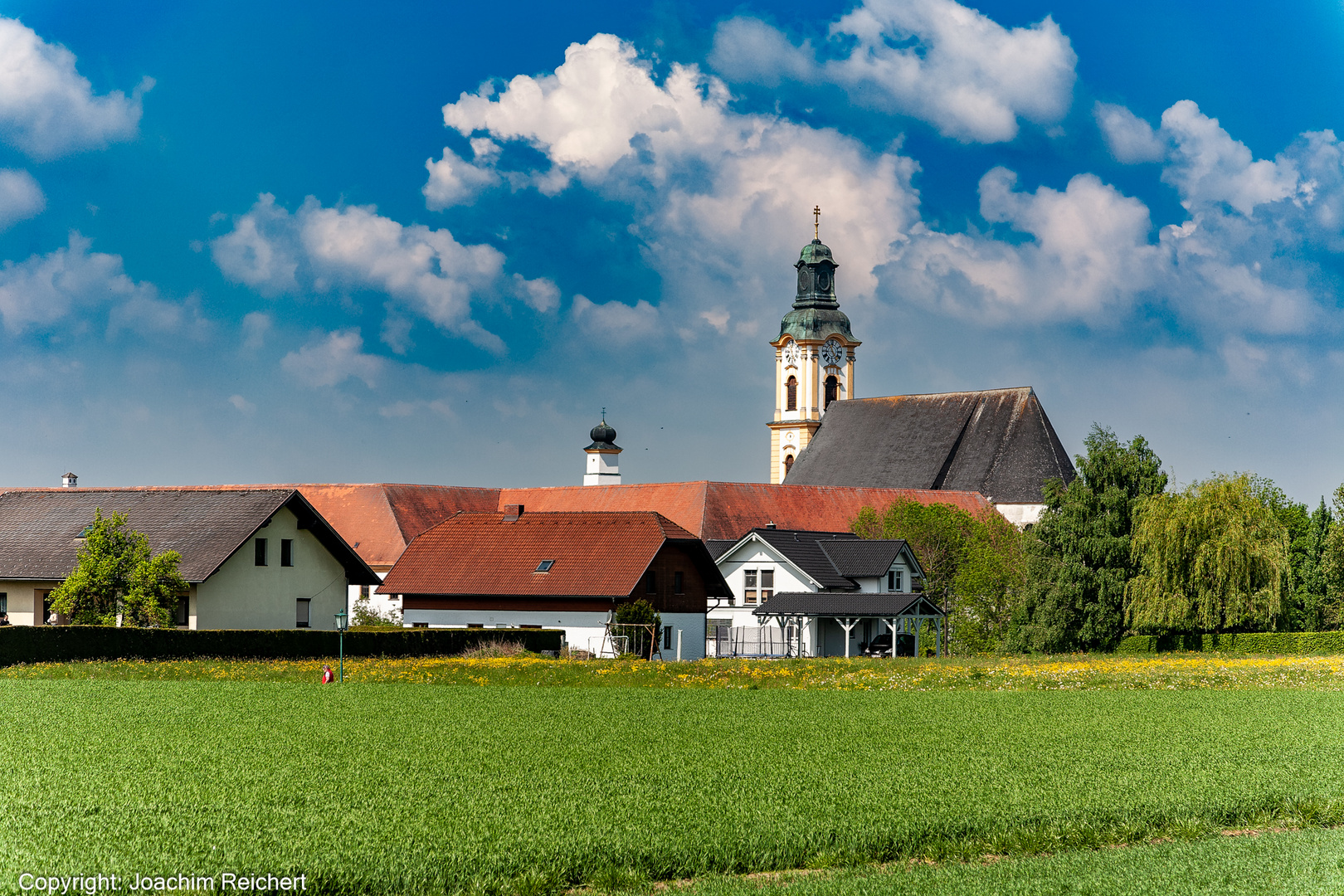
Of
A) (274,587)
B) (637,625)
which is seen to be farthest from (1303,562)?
(274,587)

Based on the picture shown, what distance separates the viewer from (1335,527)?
60.9 m

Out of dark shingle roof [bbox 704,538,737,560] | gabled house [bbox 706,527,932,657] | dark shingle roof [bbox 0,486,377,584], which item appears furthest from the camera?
dark shingle roof [bbox 704,538,737,560]

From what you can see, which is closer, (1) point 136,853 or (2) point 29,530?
(1) point 136,853

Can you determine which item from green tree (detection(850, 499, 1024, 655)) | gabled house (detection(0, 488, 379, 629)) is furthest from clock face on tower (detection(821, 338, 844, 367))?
gabled house (detection(0, 488, 379, 629))

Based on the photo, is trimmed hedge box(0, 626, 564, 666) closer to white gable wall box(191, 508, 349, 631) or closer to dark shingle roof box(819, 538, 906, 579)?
white gable wall box(191, 508, 349, 631)

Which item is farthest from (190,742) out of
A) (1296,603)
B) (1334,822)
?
(1296,603)

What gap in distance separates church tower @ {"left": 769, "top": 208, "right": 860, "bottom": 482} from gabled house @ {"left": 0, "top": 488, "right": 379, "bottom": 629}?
66763mm

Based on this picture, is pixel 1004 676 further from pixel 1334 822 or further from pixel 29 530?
pixel 29 530

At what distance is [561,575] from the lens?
4844 cm

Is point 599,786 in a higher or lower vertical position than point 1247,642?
higher

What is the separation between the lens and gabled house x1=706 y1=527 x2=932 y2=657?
55.0m

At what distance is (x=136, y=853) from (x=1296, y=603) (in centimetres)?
6986

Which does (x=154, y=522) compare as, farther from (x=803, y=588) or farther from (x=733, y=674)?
(x=803, y=588)

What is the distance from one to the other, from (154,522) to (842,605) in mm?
26012
